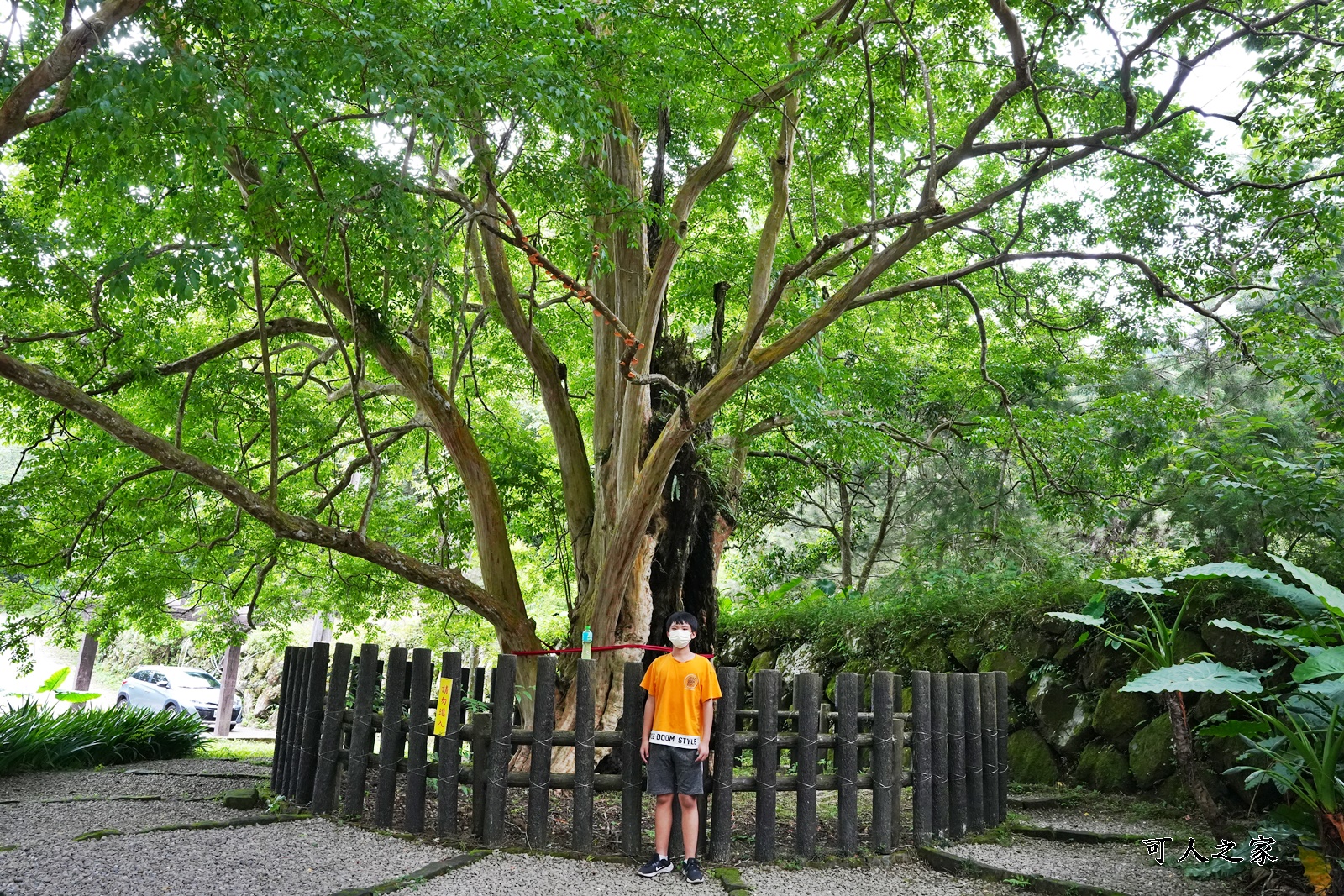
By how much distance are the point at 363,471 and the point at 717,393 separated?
6.97 metres

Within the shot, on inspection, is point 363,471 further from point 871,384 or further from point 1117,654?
point 1117,654

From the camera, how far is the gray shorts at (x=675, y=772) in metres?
4.74

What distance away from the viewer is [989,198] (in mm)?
5289

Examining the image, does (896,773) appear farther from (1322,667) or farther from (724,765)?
(1322,667)

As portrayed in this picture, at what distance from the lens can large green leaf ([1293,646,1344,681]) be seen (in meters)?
3.83

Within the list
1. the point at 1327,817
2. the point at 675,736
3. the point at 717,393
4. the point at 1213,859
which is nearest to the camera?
the point at 1327,817

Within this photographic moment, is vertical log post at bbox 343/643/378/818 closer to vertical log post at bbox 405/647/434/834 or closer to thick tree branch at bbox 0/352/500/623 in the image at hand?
vertical log post at bbox 405/647/434/834

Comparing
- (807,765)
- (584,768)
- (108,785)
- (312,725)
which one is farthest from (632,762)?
(108,785)

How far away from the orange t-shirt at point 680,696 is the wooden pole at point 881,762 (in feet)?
4.09

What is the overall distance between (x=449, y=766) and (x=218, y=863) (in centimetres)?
130

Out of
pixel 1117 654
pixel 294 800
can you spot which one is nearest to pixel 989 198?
pixel 1117 654

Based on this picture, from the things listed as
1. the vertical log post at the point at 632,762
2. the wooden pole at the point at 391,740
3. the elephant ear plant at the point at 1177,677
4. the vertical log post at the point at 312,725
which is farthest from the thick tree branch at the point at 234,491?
the elephant ear plant at the point at 1177,677

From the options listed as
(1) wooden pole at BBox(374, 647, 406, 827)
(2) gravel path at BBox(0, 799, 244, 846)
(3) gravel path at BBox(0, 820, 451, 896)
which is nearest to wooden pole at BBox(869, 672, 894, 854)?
(3) gravel path at BBox(0, 820, 451, 896)

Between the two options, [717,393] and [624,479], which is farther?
[624,479]
